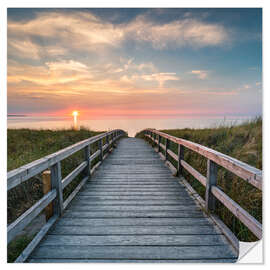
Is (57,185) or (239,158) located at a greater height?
(239,158)

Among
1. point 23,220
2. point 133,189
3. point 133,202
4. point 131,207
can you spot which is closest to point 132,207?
point 131,207

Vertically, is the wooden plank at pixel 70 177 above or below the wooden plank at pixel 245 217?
above

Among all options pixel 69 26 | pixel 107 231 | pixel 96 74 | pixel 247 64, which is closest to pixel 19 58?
pixel 69 26

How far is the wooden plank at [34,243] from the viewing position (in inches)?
72.6

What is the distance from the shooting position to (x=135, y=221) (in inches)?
101

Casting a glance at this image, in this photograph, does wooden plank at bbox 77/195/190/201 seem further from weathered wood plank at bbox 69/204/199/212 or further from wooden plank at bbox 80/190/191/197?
weathered wood plank at bbox 69/204/199/212

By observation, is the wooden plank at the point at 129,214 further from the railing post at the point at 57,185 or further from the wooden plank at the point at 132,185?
the wooden plank at the point at 132,185

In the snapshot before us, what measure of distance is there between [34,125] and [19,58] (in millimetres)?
9984

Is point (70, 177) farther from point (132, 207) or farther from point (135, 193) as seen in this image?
point (135, 193)

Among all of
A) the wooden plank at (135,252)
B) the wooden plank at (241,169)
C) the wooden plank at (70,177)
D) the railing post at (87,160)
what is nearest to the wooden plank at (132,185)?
the railing post at (87,160)

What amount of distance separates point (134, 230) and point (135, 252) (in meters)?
0.38

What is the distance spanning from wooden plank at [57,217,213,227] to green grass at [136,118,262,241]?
0.40 meters

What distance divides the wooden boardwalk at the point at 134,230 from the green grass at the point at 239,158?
37 centimetres
